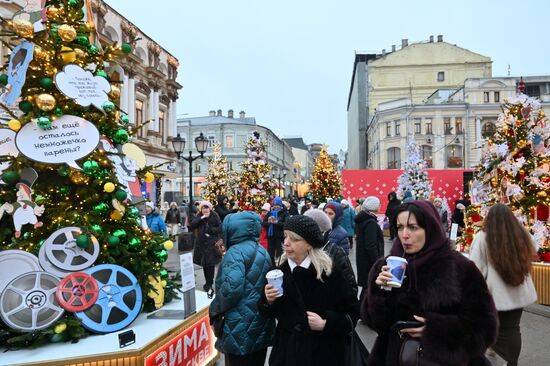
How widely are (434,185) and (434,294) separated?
2404cm

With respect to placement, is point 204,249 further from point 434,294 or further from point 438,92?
point 438,92

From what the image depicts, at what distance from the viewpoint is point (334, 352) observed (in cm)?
302

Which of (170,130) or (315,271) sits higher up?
(170,130)

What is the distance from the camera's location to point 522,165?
812 centimetres

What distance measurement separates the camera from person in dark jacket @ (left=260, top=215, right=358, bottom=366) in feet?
9.71

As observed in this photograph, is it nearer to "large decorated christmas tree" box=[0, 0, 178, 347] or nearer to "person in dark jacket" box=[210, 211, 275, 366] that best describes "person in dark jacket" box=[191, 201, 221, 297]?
"large decorated christmas tree" box=[0, 0, 178, 347]

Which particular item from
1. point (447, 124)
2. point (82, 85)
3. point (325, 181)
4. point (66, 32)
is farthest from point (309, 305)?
point (447, 124)

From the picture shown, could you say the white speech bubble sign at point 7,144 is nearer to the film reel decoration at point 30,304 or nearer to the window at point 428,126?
the film reel decoration at point 30,304

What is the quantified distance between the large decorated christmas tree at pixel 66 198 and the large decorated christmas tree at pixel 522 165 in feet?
22.6

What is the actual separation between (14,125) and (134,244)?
68.8 inches

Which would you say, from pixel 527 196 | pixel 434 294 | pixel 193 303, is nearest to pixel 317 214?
pixel 193 303

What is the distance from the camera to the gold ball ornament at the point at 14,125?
13.8 ft

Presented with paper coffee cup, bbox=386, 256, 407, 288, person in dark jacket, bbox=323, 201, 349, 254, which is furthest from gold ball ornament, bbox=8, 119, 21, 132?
person in dark jacket, bbox=323, 201, 349, 254

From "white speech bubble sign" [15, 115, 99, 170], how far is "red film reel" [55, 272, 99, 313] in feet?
3.79
